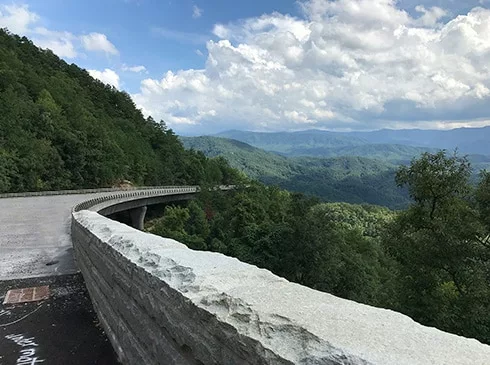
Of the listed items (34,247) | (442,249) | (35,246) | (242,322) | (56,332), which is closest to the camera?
(242,322)

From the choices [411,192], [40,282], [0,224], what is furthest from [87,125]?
[40,282]

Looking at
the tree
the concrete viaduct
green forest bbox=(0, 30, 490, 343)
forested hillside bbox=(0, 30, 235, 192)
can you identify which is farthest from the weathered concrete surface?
forested hillside bbox=(0, 30, 235, 192)

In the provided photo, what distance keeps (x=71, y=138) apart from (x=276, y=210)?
29383mm

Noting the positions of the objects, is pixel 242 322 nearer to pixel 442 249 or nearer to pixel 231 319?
pixel 231 319

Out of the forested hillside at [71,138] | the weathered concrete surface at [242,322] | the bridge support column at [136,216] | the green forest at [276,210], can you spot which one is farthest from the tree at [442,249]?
the forested hillside at [71,138]

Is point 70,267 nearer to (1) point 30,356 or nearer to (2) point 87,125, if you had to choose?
(1) point 30,356

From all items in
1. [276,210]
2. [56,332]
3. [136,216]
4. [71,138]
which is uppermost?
[71,138]

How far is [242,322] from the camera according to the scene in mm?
2441

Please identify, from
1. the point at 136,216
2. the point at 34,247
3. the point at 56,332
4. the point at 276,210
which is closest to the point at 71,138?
the point at 136,216

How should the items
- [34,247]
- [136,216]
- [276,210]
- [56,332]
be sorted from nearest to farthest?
[56,332]
[34,247]
[136,216]
[276,210]

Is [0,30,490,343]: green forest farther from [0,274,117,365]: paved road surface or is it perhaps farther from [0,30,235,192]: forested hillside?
[0,274,117,365]: paved road surface

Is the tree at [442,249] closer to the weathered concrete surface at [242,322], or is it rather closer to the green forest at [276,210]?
the green forest at [276,210]

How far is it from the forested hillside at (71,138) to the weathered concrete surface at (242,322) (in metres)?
39.9

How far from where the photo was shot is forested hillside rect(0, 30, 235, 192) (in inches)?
1821
